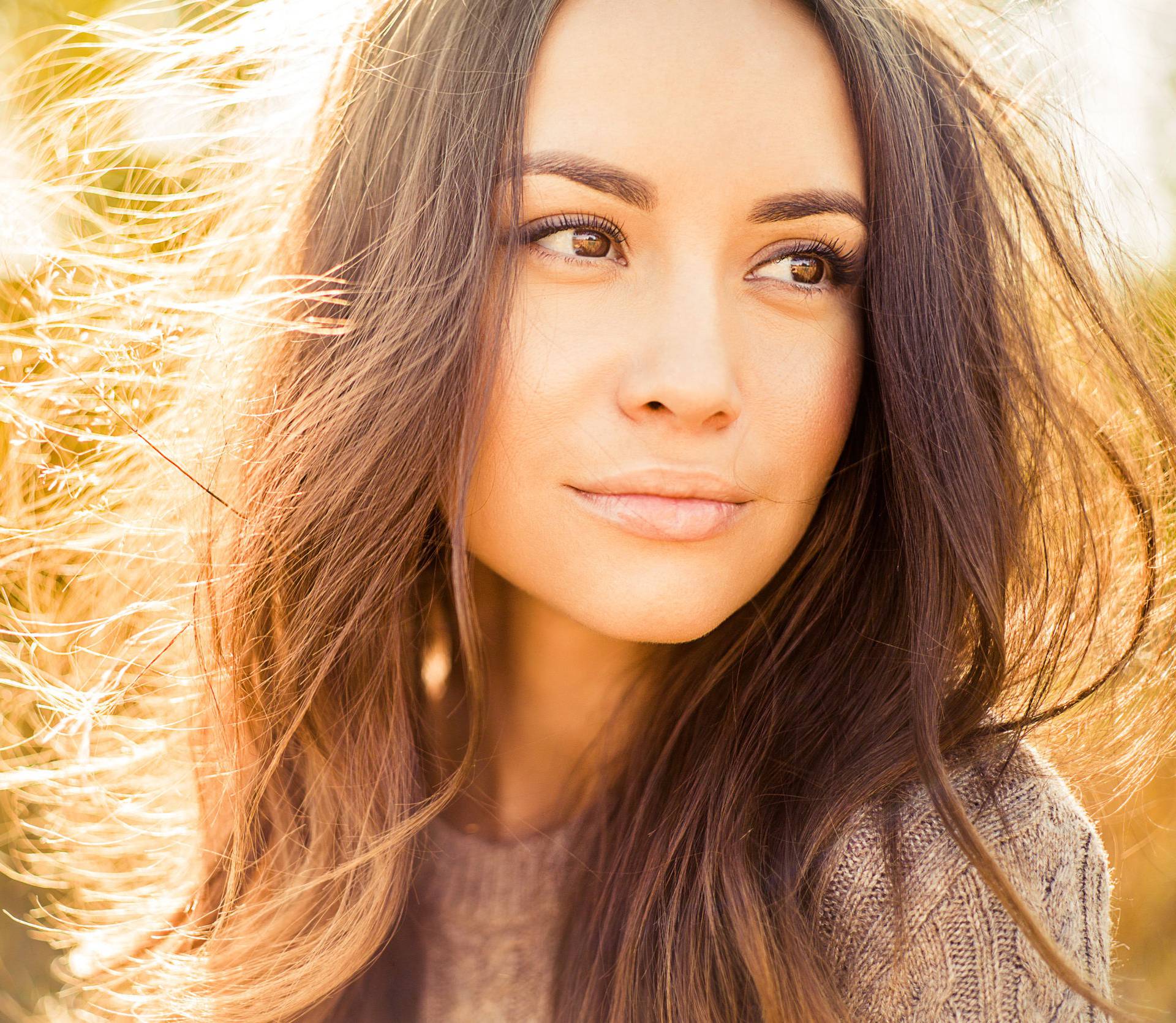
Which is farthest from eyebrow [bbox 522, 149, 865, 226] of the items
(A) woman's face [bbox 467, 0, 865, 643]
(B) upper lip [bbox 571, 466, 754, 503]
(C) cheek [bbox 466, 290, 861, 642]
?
(B) upper lip [bbox 571, 466, 754, 503]

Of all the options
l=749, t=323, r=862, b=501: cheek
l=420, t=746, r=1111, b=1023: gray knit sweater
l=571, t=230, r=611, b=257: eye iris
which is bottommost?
l=420, t=746, r=1111, b=1023: gray knit sweater

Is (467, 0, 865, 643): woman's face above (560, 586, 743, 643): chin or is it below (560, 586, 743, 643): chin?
above

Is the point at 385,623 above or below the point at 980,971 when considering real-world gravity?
above

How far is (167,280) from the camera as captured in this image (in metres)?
1.80

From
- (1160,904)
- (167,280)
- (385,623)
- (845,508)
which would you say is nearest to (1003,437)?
(845,508)

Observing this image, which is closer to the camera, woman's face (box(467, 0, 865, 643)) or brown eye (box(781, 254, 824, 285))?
woman's face (box(467, 0, 865, 643))

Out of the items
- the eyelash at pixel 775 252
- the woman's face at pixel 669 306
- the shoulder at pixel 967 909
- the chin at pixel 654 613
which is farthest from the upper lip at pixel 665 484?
the shoulder at pixel 967 909

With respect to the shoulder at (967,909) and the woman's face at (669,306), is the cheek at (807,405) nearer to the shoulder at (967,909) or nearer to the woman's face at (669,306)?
the woman's face at (669,306)

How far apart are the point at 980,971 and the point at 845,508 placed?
2.10ft

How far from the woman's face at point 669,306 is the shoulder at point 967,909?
0.38 meters

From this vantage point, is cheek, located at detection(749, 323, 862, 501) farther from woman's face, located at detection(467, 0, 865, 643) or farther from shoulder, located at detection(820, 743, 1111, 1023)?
shoulder, located at detection(820, 743, 1111, 1023)

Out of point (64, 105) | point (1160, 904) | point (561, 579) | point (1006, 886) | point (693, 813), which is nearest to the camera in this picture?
point (1006, 886)

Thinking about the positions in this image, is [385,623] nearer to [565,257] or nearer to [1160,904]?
[565,257]

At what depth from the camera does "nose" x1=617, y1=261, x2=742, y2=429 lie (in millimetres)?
1293
